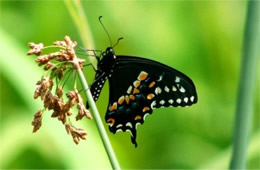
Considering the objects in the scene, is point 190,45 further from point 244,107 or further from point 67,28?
point 244,107

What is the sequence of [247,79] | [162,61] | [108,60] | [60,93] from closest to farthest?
[247,79] < [60,93] < [108,60] < [162,61]

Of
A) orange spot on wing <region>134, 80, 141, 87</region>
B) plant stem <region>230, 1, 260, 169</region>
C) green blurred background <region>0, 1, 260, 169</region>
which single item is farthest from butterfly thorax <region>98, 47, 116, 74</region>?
plant stem <region>230, 1, 260, 169</region>

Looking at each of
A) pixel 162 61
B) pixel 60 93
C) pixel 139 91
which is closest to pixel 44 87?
pixel 60 93

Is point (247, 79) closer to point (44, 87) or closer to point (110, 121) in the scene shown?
point (44, 87)

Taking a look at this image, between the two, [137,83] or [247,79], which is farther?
[137,83]

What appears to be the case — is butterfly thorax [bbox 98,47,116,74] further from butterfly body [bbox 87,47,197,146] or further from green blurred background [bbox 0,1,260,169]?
green blurred background [bbox 0,1,260,169]

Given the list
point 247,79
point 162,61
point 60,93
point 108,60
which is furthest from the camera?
point 162,61

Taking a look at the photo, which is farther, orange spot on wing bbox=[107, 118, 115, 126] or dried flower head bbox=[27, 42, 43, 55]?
orange spot on wing bbox=[107, 118, 115, 126]
